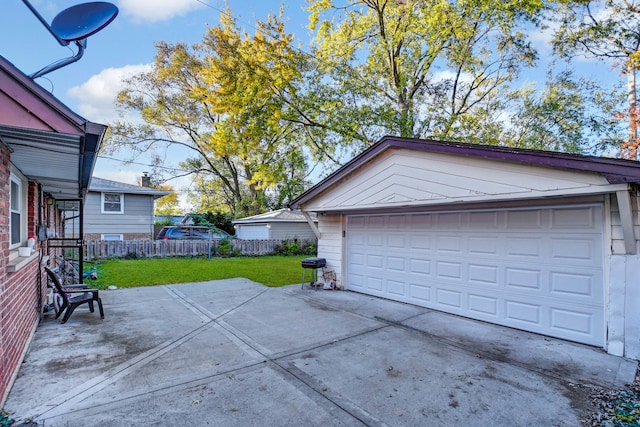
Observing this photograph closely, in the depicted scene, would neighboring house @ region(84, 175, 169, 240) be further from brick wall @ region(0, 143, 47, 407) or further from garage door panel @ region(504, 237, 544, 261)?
garage door panel @ region(504, 237, 544, 261)

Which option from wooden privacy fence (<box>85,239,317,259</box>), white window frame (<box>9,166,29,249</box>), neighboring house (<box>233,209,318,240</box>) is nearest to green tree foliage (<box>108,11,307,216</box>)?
neighboring house (<box>233,209,318,240</box>)

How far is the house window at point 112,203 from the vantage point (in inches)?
619

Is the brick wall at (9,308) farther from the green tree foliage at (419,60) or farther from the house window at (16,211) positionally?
the green tree foliage at (419,60)

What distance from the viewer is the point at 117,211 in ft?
52.6

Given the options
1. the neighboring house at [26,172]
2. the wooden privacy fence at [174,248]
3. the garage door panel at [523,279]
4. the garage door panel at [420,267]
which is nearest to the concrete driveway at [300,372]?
the neighboring house at [26,172]

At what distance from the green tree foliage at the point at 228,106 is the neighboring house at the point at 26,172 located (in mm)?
8800

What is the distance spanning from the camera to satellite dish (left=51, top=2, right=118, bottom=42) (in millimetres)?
2668

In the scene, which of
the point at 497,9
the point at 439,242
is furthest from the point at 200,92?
the point at 439,242

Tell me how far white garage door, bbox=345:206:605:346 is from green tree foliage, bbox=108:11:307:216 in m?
8.38

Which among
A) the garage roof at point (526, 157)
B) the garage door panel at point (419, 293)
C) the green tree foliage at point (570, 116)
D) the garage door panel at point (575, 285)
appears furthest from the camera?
the green tree foliage at point (570, 116)

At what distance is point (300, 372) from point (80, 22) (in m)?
4.00

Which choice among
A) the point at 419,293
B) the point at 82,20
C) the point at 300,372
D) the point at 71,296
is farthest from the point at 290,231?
the point at 82,20

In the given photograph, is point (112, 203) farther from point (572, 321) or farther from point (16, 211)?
point (572, 321)

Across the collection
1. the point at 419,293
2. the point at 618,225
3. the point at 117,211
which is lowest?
the point at 419,293
